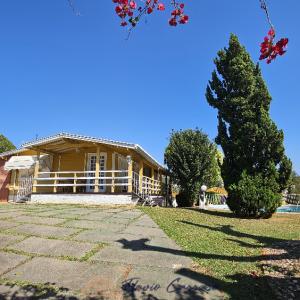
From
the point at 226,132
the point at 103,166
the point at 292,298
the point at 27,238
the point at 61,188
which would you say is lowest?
the point at 292,298

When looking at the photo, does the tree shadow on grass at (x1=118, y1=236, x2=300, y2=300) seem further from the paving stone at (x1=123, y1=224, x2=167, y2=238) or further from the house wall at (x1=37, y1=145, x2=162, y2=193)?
the house wall at (x1=37, y1=145, x2=162, y2=193)

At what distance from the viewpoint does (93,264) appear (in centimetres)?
660

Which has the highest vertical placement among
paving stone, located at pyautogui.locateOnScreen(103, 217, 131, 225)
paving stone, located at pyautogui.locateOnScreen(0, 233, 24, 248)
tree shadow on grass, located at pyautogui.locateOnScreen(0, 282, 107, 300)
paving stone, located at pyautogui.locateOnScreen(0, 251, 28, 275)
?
paving stone, located at pyautogui.locateOnScreen(103, 217, 131, 225)

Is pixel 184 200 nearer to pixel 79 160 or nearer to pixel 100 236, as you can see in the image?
pixel 79 160

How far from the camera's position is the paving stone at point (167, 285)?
17.2 feet

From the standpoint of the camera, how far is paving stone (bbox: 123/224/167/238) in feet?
31.3

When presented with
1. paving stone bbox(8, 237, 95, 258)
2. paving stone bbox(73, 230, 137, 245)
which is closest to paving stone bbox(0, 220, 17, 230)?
paving stone bbox(8, 237, 95, 258)

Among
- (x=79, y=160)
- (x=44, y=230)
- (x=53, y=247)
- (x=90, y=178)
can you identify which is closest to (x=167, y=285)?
(x=53, y=247)

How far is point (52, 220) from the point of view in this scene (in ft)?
36.2

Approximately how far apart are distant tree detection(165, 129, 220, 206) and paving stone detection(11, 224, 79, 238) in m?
15.4

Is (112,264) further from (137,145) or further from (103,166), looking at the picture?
(103,166)

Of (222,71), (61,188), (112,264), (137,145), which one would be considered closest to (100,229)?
(112,264)

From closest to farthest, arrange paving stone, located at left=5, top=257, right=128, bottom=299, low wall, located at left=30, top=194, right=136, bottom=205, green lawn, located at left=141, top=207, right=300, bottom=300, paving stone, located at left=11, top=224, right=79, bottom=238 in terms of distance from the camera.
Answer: paving stone, located at left=5, top=257, right=128, bottom=299 < green lawn, located at left=141, top=207, right=300, bottom=300 < paving stone, located at left=11, top=224, right=79, bottom=238 < low wall, located at left=30, top=194, right=136, bottom=205

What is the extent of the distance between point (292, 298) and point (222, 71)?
1479cm
